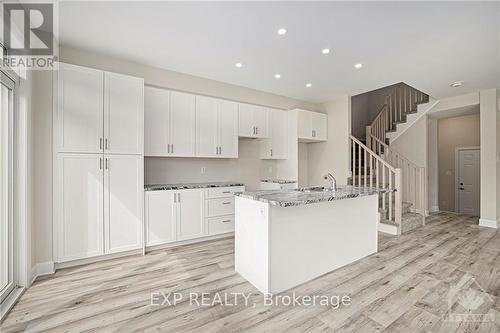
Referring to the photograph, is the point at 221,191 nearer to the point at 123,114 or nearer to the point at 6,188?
the point at 123,114

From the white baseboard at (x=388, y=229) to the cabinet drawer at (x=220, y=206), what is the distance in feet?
9.73

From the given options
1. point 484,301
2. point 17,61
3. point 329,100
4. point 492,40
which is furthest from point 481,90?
point 17,61

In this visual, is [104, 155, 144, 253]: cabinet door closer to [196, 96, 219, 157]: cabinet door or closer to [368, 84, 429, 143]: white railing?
[196, 96, 219, 157]: cabinet door

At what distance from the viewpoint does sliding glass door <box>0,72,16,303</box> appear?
229 centimetres

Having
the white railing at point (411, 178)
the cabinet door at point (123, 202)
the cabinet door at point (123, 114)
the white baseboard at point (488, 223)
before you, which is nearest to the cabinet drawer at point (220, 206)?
the cabinet door at point (123, 202)

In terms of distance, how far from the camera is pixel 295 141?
16.3 ft

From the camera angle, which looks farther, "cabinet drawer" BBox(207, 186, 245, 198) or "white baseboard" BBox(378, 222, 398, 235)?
"white baseboard" BBox(378, 222, 398, 235)

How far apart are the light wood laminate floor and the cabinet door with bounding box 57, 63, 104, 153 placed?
1.57 meters

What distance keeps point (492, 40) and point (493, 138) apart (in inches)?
114

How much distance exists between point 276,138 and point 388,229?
2820mm

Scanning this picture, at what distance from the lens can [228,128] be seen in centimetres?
430

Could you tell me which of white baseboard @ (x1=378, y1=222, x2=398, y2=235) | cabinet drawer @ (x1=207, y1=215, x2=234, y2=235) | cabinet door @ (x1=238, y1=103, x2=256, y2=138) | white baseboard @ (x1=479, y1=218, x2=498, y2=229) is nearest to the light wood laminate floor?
cabinet drawer @ (x1=207, y1=215, x2=234, y2=235)

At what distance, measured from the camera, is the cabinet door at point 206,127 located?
400 centimetres

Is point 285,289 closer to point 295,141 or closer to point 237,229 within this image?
point 237,229
